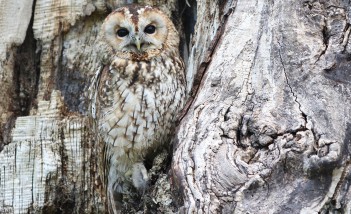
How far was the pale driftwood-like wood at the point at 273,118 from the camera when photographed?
6.75 ft

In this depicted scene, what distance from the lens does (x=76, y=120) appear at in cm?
319

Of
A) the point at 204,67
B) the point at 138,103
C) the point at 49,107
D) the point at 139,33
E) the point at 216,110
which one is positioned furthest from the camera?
the point at 49,107

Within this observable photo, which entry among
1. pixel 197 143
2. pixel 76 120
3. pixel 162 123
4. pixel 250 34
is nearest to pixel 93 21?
pixel 76 120

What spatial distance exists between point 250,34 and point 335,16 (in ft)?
1.02

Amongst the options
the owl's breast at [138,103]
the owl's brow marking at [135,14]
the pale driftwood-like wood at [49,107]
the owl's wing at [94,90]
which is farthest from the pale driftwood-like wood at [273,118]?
the pale driftwood-like wood at [49,107]

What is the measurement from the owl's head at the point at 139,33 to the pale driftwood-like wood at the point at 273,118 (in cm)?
41

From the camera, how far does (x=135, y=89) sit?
2.75 m

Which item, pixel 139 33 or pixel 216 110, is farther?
pixel 139 33

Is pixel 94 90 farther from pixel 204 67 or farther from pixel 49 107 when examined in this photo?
pixel 204 67

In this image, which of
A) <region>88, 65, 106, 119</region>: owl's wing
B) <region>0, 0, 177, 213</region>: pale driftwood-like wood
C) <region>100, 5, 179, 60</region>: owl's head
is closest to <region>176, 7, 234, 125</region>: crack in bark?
<region>100, 5, 179, 60</region>: owl's head

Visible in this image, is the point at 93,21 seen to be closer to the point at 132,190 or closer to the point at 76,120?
the point at 76,120

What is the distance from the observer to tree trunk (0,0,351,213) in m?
2.07

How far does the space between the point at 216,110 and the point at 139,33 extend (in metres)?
Result: 0.69

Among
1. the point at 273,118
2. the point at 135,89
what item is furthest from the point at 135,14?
the point at 273,118
